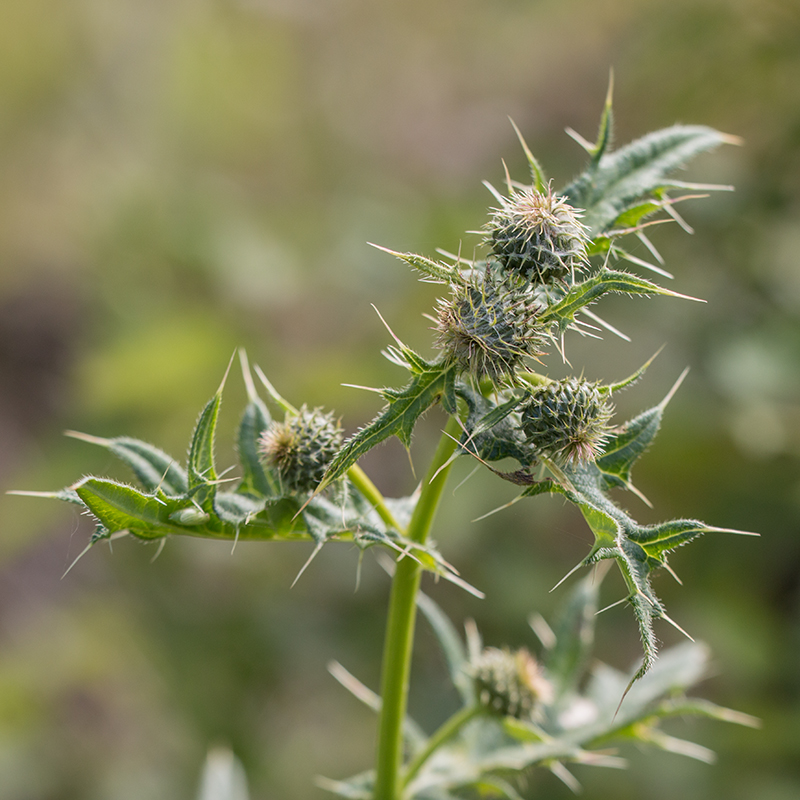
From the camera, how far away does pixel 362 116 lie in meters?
9.98

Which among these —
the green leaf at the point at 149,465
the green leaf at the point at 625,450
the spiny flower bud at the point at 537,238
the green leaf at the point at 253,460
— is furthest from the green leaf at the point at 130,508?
the green leaf at the point at 625,450

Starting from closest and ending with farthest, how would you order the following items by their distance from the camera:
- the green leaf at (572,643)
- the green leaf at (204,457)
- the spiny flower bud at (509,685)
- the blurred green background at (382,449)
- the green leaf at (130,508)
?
the green leaf at (130,508), the green leaf at (204,457), the spiny flower bud at (509,685), the green leaf at (572,643), the blurred green background at (382,449)

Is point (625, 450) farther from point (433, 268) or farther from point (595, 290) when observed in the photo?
point (433, 268)

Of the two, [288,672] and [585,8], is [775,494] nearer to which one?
[288,672]

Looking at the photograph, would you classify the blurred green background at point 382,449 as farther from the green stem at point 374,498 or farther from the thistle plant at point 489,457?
the green stem at point 374,498

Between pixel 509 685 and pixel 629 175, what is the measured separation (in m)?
1.71

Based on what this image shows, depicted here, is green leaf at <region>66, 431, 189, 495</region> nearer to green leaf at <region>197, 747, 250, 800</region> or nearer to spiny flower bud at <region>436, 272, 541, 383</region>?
spiny flower bud at <region>436, 272, 541, 383</region>

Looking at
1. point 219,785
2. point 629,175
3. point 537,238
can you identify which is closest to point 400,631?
point 537,238

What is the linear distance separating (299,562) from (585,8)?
6.26 m

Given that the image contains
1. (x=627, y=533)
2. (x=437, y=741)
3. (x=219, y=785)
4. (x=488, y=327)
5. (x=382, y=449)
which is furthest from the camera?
(x=382, y=449)

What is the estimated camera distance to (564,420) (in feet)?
6.09

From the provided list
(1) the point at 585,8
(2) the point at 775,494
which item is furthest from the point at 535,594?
(1) the point at 585,8

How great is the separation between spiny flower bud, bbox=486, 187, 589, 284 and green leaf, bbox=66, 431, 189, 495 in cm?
109

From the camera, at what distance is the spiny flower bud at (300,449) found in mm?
2129
